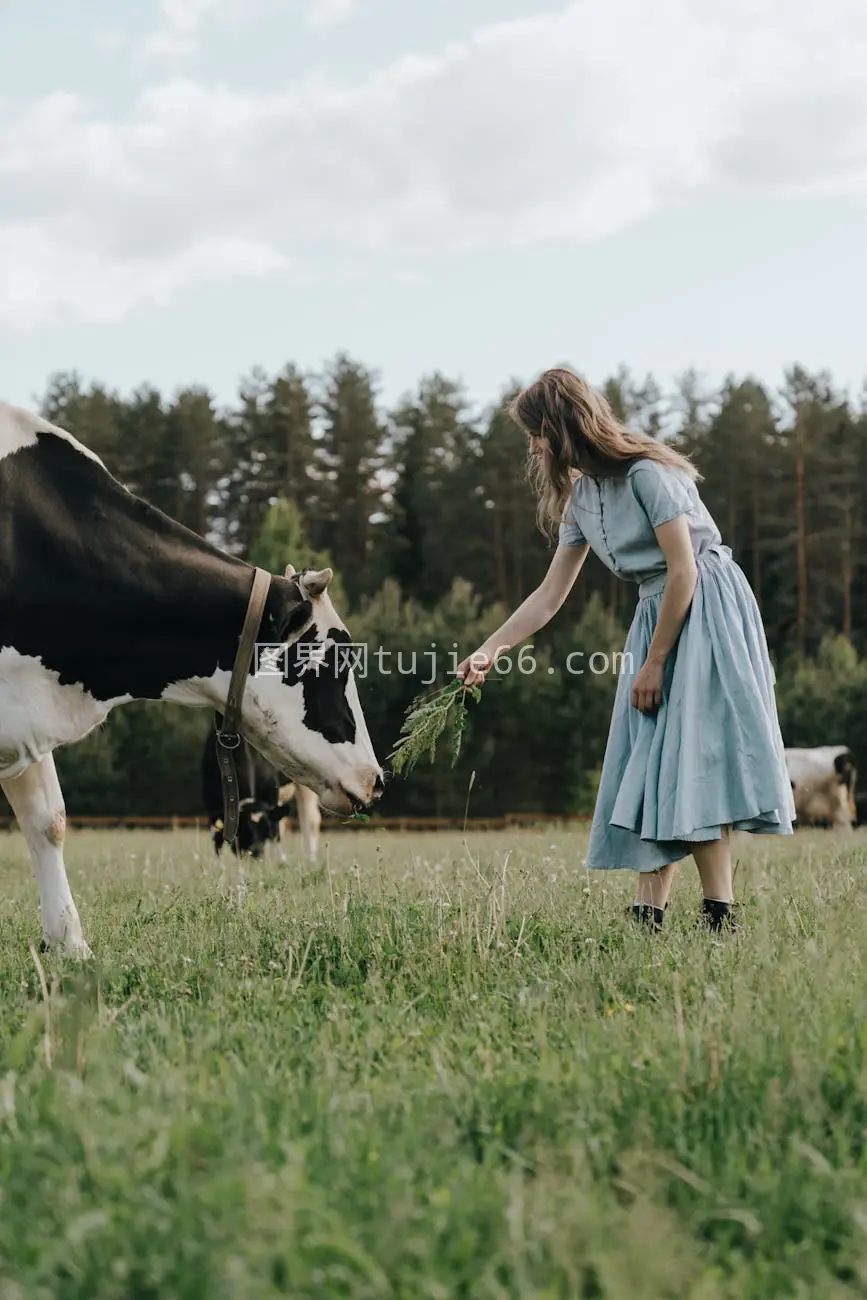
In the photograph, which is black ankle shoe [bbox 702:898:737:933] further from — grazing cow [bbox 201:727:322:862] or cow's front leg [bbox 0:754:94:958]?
grazing cow [bbox 201:727:322:862]

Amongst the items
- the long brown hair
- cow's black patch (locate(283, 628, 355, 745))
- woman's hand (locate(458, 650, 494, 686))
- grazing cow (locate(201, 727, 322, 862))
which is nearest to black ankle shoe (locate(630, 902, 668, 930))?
woman's hand (locate(458, 650, 494, 686))

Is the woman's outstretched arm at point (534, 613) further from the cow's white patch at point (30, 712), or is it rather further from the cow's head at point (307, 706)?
the cow's white patch at point (30, 712)

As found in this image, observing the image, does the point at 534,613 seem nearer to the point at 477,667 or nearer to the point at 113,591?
the point at 477,667

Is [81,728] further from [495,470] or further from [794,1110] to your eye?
[495,470]

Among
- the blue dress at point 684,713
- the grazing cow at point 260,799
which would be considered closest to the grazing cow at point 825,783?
the grazing cow at point 260,799

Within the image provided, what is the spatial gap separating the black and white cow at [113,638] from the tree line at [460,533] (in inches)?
1363

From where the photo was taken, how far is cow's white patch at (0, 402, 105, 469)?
586cm

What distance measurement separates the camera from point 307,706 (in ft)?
20.0

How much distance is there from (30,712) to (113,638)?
49cm

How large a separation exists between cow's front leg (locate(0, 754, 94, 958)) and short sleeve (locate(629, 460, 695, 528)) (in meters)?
2.77

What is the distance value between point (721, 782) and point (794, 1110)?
250 centimetres

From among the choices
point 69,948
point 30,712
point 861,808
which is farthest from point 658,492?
point 861,808

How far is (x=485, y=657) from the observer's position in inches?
228

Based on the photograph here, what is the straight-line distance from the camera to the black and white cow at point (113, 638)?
225 inches
